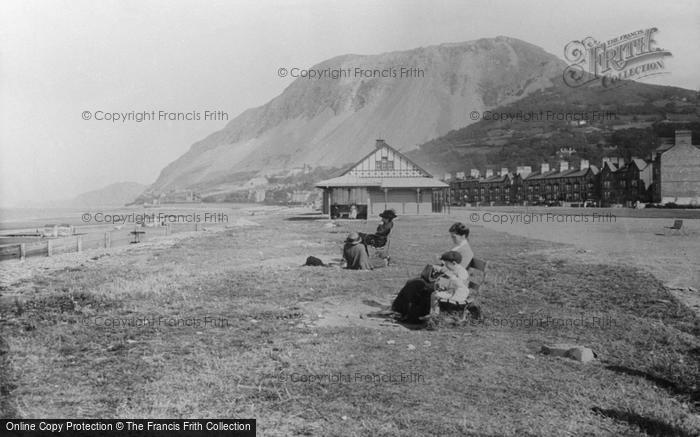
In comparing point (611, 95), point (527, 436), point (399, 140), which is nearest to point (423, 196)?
point (399, 140)

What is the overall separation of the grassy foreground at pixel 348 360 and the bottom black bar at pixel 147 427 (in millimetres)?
91

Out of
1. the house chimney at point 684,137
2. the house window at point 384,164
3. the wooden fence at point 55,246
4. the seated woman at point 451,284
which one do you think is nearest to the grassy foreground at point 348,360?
the seated woman at point 451,284

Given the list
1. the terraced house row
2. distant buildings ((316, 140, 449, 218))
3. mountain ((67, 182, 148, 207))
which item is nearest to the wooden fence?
mountain ((67, 182, 148, 207))

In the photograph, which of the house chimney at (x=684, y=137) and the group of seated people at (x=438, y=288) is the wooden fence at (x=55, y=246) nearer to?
the group of seated people at (x=438, y=288)

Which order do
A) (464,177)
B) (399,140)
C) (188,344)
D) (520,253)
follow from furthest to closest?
1. (464,177)
2. (399,140)
3. (520,253)
4. (188,344)

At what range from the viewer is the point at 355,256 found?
1034 cm

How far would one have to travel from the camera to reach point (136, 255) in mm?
13602

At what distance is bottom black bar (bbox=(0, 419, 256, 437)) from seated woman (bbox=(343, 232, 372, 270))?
646 cm

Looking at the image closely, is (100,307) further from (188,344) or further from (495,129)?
(495,129)

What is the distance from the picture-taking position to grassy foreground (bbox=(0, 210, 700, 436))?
Result: 12.9ft

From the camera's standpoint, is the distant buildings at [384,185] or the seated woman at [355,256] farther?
the distant buildings at [384,185]

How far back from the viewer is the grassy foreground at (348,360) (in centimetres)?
393

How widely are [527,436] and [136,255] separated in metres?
12.6

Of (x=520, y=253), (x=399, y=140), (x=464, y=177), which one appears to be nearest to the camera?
(x=520, y=253)
